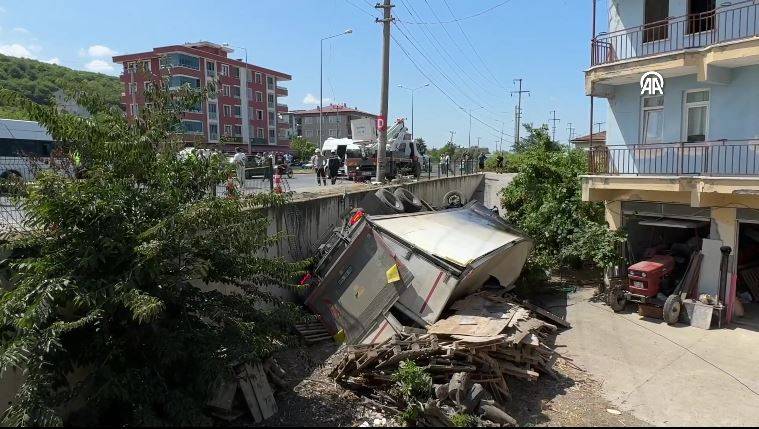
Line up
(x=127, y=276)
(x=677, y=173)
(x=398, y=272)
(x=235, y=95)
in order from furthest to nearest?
(x=235, y=95)
(x=677, y=173)
(x=398, y=272)
(x=127, y=276)

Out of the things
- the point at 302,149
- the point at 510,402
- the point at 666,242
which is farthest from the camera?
the point at 302,149

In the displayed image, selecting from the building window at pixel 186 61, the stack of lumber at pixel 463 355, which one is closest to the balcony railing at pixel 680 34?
the stack of lumber at pixel 463 355

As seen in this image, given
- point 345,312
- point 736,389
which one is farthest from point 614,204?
point 345,312

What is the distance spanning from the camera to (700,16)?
11.4 metres

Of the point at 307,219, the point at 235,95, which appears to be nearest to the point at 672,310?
the point at 307,219

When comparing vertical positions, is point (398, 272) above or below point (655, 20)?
below

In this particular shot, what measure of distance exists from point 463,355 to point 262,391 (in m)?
2.79

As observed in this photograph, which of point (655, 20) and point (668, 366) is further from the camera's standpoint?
point (655, 20)

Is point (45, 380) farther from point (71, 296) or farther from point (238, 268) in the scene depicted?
point (238, 268)

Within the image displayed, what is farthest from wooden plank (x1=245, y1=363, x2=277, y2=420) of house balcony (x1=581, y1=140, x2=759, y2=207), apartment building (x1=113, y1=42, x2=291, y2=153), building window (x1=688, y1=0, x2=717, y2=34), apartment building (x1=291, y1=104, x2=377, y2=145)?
apartment building (x1=291, y1=104, x2=377, y2=145)

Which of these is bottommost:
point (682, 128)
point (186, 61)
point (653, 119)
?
point (682, 128)

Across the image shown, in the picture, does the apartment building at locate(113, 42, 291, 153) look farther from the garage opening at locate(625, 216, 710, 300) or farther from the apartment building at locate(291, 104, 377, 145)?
the garage opening at locate(625, 216, 710, 300)

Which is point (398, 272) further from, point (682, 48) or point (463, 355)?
point (682, 48)

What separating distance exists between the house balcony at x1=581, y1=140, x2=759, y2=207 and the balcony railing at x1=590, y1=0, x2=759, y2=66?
2296 mm
